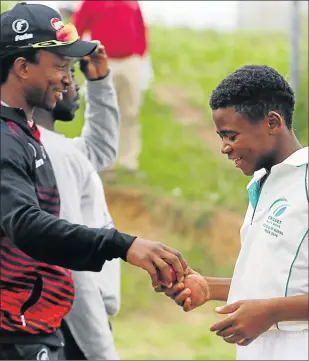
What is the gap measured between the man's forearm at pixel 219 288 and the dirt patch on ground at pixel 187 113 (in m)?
7.35

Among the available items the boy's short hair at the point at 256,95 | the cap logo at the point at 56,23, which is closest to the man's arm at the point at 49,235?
the boy's short hair at the point at 256,95

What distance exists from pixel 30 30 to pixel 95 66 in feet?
2.63

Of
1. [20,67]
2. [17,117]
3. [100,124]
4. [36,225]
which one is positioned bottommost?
[100,124]

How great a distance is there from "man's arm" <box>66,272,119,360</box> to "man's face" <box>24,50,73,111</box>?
0.70 meters

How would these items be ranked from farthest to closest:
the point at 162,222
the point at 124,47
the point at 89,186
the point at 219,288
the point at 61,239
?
the point at 162,222
the point at 124,47
the point at 89,186
the point at 219,288
the point at 61,239

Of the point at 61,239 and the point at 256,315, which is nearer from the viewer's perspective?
the point at 256,315

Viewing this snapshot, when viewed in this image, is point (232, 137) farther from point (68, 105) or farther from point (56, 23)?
point (68, 105)

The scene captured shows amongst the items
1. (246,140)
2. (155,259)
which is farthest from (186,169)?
(246,140)

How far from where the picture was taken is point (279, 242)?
7.83ft

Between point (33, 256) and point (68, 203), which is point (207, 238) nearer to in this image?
point (68, 203)

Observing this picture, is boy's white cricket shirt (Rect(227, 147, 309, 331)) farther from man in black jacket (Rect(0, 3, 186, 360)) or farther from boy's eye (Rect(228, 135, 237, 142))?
man in black jacket (Rect(0, 3, 186, 360))

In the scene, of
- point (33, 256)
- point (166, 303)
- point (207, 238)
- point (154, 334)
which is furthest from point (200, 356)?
point (33, 256)

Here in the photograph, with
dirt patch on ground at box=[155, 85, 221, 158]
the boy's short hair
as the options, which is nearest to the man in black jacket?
the boy's short hair

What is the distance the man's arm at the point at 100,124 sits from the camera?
3.94m
